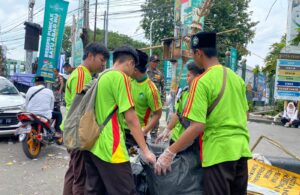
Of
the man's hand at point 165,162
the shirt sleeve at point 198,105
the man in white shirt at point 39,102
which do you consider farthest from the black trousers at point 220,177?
the man in white shirt at point 39,102

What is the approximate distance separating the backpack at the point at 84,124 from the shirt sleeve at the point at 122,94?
4.1 inches

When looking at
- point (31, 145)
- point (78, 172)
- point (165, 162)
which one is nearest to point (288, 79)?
point (31, 145)

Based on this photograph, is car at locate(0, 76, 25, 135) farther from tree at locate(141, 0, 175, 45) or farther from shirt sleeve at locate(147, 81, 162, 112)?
tree at locate(141, 0, 175, 45)

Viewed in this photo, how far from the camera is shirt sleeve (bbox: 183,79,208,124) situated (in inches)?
97.5

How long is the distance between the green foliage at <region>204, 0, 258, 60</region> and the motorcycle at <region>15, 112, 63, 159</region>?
76.8 feet

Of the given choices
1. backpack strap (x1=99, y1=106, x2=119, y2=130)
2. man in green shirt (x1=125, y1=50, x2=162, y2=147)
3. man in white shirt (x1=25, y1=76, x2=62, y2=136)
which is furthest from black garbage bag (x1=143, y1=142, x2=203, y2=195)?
man in white shirt (x1=25, y1=76, x2=62, y2=136)

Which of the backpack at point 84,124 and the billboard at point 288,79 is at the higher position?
the billboard at point 288,79

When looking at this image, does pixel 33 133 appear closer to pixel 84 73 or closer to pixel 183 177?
pixel 84 73

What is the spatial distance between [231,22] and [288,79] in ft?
54.8

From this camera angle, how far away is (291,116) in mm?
15430

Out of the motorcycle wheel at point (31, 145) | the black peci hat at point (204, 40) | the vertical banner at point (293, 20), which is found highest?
the vertical banner at point (293, 20)

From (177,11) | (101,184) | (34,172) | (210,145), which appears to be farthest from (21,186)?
(177,11)

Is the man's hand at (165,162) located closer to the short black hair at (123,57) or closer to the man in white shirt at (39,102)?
the short black hair at (123,57)

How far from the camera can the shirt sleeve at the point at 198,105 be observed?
8.13 ft
